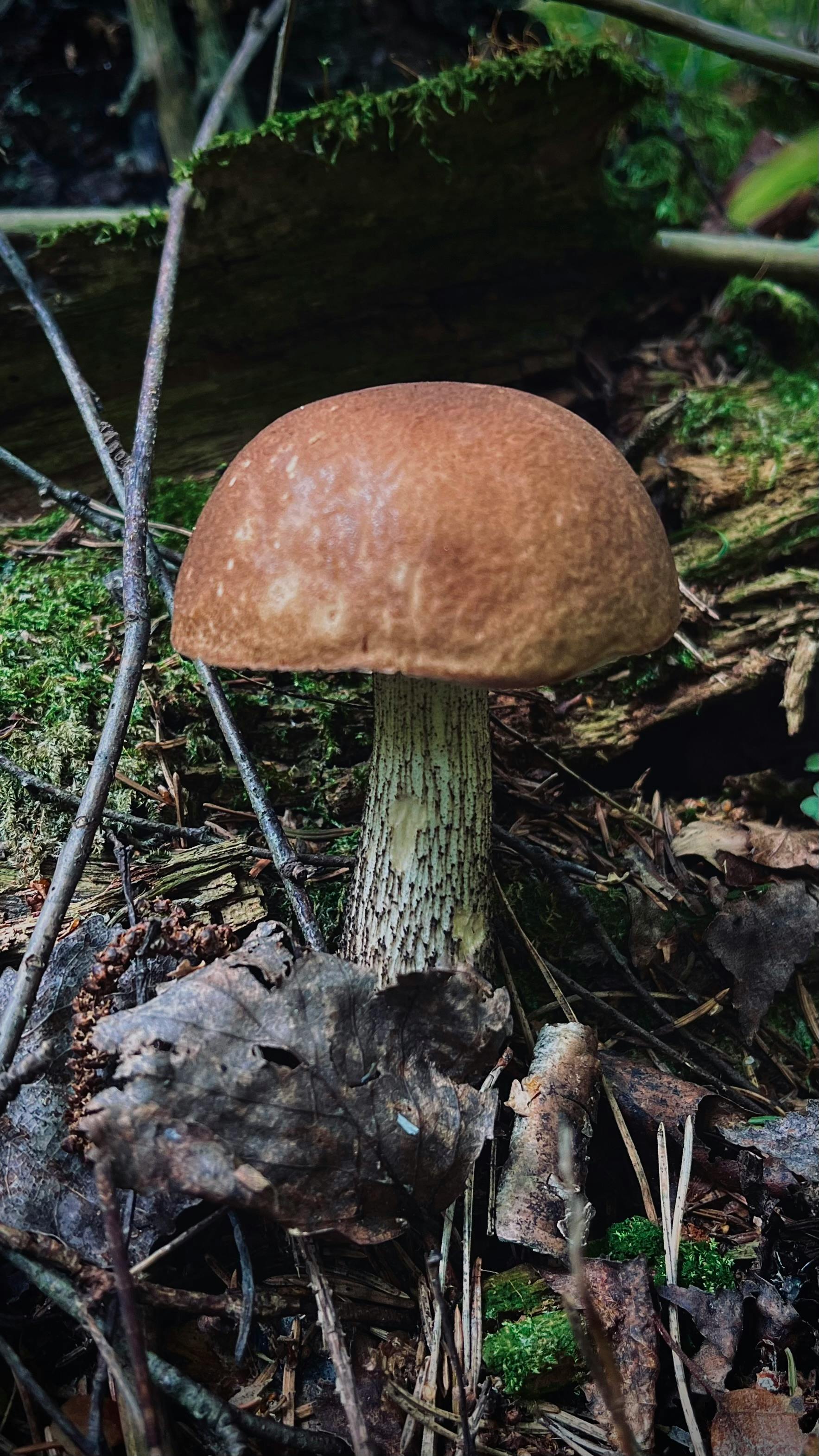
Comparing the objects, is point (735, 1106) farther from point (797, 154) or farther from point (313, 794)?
point (797, 154)

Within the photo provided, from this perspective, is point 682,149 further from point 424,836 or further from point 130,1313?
point 130,1313

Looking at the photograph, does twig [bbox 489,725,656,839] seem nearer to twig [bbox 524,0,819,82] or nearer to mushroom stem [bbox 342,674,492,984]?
mushroom stem [bbox 342,674,492,984]

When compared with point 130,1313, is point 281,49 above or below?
above

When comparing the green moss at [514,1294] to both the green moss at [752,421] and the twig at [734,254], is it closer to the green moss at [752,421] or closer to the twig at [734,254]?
the green moss at [752,421]

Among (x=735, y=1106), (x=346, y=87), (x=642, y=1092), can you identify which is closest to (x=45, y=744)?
(x=642, y=1092)

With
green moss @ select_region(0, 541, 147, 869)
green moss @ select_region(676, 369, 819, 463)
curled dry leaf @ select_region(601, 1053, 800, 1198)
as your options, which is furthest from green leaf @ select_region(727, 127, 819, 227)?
curled dry leaf @ select_region(601, 1053, 800, 1198)

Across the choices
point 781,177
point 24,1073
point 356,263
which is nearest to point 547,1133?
point 24,1073

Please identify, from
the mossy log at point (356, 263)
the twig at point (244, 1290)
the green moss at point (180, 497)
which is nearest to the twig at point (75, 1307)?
the twig at point (244, 1290)
